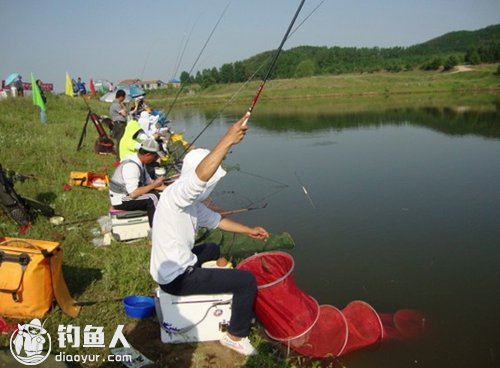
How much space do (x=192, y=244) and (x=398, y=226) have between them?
4.63 m

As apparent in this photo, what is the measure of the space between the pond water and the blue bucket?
5.95 feet

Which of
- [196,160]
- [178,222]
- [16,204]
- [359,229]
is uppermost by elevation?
[196,160]

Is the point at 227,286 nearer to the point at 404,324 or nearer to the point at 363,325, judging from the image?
the point at 363,325

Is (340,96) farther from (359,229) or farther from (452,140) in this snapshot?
(359,229)

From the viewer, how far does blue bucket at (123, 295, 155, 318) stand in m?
3.56

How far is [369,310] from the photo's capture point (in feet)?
12.6

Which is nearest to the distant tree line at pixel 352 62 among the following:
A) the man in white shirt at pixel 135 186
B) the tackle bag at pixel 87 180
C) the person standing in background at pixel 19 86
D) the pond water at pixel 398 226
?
the person standing in background at pixel 19 86

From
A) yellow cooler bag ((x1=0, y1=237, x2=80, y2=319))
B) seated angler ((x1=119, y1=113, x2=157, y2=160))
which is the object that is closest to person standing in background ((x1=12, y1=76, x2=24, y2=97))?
seated angler ((x1=119, y1=113, x2=157, y2=160))

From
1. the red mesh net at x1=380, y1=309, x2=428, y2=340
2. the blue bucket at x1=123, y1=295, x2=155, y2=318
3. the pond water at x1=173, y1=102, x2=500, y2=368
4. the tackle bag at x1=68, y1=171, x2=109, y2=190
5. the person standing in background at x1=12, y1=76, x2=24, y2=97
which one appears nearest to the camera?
the blue bucket at x1=123, y1=295, x2=155, y2=318

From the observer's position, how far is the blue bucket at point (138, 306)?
356 cm

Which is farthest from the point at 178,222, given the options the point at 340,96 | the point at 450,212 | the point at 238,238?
the point at 340,96

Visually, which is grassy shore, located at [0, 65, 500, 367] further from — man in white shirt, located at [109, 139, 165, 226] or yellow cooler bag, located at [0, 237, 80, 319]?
man in white shirt, located at [109, 139, 165, 226]

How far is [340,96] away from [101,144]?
3978 centimetres

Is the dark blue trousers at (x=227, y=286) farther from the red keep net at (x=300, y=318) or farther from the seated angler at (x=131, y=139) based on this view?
the seated angler at (x=131, y=139)
